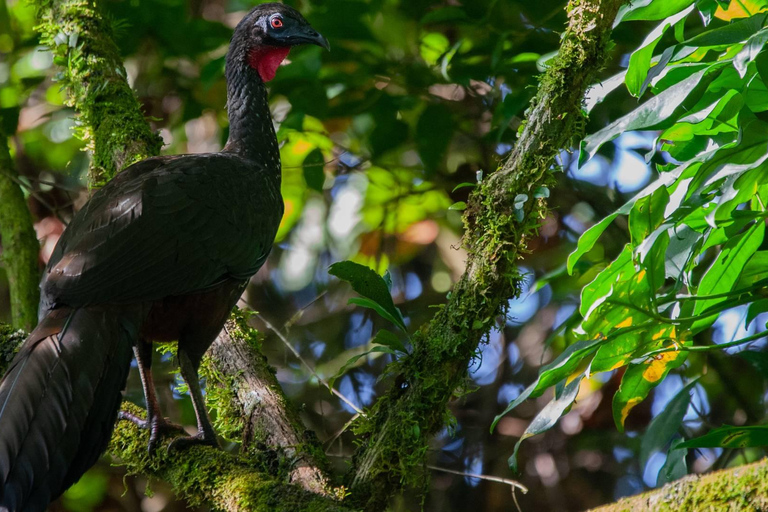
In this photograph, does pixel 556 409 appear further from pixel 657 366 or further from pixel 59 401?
pixel 59 401

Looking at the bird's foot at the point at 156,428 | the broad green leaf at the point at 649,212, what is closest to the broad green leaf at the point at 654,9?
the broad green leaf at the point at 649,212

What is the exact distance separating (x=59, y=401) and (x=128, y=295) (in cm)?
45

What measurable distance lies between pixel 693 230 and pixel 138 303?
1821 millimetres

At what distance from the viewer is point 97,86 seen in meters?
3.69

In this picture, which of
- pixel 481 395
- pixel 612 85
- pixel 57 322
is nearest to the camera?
pixel 612 85

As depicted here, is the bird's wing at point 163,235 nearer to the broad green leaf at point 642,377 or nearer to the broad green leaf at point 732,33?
the broad green leaf at point 642,377

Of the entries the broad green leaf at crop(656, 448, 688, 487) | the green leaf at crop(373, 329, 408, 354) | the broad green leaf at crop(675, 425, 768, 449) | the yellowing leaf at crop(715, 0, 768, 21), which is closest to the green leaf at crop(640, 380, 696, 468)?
the broad green leaf at crop(656, 448, 688, 487)

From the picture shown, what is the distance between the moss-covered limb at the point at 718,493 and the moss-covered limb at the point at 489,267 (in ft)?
3.31

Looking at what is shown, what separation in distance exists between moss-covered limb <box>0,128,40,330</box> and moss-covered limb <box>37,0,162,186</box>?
658 millimetres

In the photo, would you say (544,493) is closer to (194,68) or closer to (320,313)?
(320,313)

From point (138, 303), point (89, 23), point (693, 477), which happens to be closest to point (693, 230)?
point (693, 477)

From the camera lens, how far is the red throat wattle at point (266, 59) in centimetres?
373

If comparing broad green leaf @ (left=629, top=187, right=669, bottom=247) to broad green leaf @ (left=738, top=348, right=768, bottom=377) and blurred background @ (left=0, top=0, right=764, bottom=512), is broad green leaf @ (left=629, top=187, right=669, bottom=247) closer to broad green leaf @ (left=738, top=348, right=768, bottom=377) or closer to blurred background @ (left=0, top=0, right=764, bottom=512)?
broad green leaf @ (left=738, top=348, right=768, bottom=377)

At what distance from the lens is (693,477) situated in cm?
158
